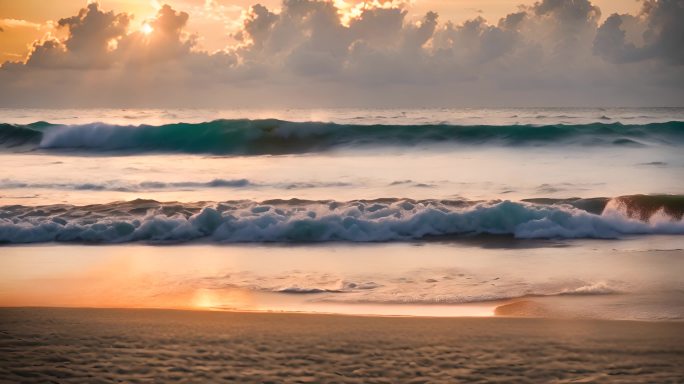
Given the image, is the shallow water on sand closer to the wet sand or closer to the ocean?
the ocean

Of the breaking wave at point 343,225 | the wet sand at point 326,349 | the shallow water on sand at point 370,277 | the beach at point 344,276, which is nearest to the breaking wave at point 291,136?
the beach at point 344,276

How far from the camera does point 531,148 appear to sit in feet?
101

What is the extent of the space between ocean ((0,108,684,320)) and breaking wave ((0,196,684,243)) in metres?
0.03

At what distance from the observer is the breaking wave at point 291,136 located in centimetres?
3250

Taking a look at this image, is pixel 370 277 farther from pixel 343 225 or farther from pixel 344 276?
pixel 343 225

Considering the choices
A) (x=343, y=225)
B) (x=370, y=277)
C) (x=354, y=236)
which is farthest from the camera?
(x=343, y=225)

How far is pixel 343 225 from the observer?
12.2 meters

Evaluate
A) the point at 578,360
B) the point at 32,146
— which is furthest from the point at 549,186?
the point at 32,146

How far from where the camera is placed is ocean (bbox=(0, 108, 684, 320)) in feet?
25.3

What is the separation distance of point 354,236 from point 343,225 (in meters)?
0.32

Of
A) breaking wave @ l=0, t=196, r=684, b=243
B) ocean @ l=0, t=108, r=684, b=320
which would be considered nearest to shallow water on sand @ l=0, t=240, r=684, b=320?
ocean @ l=0, t=108, r=684, b=320

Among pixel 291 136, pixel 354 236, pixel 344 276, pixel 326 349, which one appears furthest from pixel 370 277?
pixel 291 136

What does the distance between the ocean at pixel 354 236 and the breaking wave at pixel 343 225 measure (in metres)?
0.03

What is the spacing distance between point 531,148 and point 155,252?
2230 centimetres
